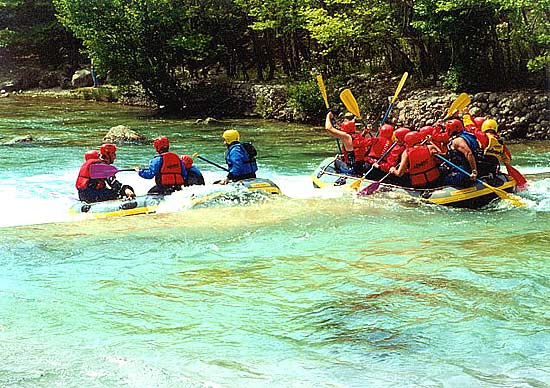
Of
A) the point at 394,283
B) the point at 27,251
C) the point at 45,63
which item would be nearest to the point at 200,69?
the point at 45,63

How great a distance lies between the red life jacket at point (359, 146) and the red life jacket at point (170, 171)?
2.70 metres

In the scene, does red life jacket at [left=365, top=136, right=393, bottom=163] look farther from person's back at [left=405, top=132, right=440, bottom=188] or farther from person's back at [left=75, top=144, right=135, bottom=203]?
person's back at [left=75, top=144, right=135, bottom=203]

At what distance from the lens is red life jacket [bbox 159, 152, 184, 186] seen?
1039 cm

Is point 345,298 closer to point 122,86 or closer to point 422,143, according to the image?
point 422,143

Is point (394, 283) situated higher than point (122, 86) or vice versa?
point (122, 86)

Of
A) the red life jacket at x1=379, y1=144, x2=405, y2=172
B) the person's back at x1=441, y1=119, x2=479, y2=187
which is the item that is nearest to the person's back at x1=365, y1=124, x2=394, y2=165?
the red life jacket at x1=379, y1=144, x2=405, y2=172

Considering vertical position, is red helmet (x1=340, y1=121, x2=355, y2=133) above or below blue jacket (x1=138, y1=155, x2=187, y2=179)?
above

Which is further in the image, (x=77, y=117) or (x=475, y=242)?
(x=77, y=117)

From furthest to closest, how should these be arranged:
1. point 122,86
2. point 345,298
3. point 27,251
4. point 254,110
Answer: point 122,86 → point 254,110 → point 27,251 → point 345,298

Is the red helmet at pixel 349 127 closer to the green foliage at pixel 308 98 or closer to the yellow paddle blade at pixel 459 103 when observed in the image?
the yellow paddle blade at pixel 459 103

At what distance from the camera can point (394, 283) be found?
22.3 feet

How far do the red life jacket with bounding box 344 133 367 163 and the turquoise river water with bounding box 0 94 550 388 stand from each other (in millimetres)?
790

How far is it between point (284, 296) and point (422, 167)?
14.6ft

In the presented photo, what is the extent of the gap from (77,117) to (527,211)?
17572 millimetres
